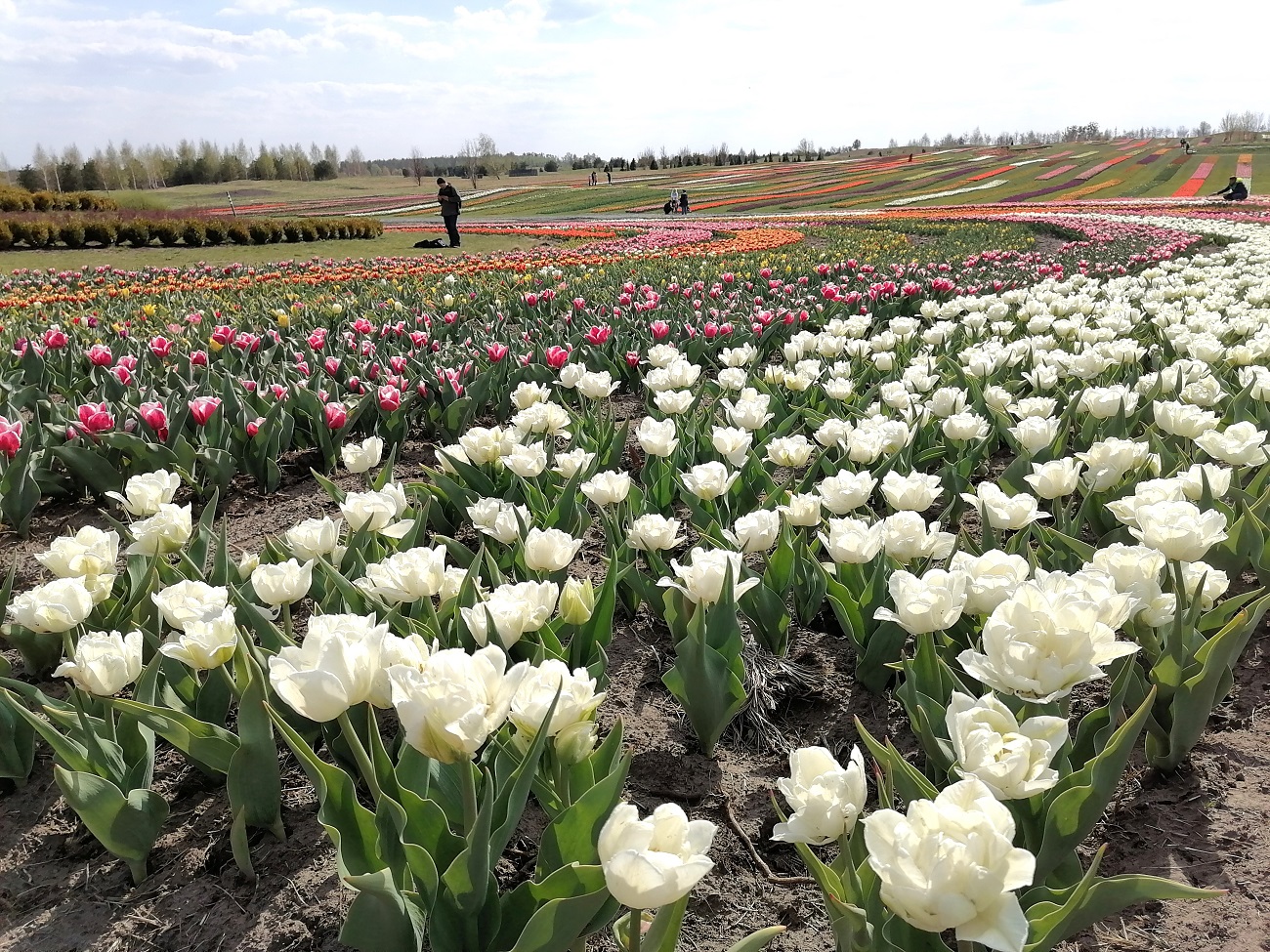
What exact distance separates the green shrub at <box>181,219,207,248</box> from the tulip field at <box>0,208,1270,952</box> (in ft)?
62.5

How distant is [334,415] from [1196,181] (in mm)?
47602

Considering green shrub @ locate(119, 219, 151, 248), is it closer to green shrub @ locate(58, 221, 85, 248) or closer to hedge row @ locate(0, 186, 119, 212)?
green shrub @ locate(58, 221, 85, 248)

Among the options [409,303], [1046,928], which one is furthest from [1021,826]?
[409,303]

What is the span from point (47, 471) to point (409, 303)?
17.0 ft

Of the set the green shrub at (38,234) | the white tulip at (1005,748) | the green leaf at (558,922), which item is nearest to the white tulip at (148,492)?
the green leaf at (558,922)

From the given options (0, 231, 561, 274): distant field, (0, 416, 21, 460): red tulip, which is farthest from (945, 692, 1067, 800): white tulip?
(0, 231, 561, 274): distant field

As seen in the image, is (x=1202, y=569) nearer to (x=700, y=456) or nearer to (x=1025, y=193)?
(x=700, y=456)

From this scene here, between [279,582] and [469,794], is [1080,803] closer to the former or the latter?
[469,794]

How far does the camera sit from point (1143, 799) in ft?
6.60

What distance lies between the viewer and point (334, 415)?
430 centimetres

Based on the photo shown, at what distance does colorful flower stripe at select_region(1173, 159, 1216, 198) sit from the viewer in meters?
35.2

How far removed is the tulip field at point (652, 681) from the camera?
130 centimetres

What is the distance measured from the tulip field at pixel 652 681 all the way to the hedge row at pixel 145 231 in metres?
19.3

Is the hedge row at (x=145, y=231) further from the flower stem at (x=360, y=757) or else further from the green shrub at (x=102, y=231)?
the flower stem at (x=360, y=757)
